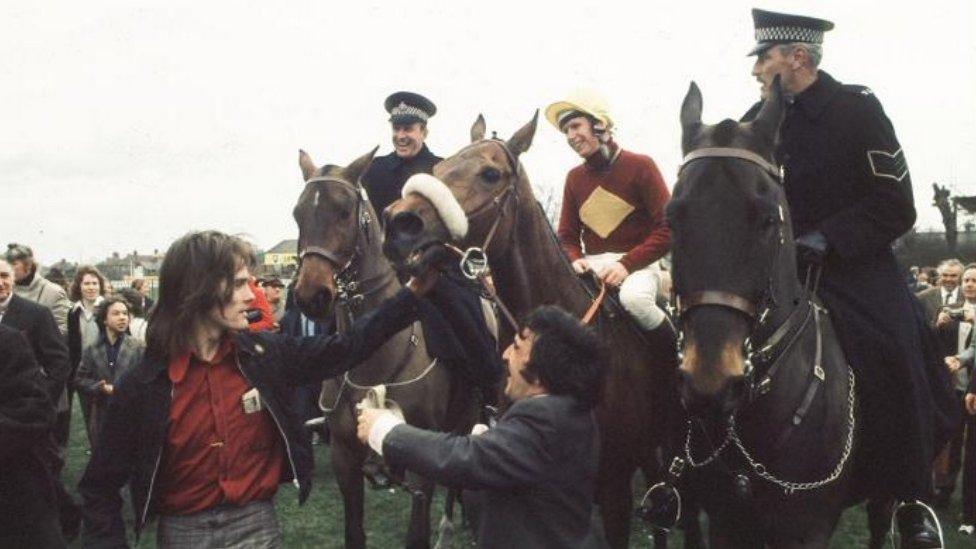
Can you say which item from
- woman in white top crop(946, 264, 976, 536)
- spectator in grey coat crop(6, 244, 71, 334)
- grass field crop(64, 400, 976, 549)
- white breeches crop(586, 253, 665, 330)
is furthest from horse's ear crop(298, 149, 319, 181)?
woman in white top crop(946, 264, 976, 536)

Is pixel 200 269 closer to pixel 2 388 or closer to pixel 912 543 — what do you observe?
pixel 2 388

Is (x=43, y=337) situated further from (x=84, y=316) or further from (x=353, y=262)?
(x=84, y=316)

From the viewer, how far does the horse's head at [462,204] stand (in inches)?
148

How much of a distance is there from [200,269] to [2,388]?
1319 millimetres

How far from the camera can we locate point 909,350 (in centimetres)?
352

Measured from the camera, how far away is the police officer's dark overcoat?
11.5ft

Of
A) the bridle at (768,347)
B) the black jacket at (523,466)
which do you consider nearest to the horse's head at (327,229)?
the bridle at (768,347)

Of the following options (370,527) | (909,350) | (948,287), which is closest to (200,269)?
(909,350)

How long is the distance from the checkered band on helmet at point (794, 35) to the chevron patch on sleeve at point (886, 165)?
2.02 feet

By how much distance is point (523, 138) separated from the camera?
175 inches

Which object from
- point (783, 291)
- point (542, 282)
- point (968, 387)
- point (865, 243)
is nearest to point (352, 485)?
point (542, 282)

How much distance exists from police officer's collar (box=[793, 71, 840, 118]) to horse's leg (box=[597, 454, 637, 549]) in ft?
6.56

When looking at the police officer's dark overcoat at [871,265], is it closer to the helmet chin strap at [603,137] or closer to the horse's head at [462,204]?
the helmet chin strap at [603,137]

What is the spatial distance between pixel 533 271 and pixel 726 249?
1392 mm
